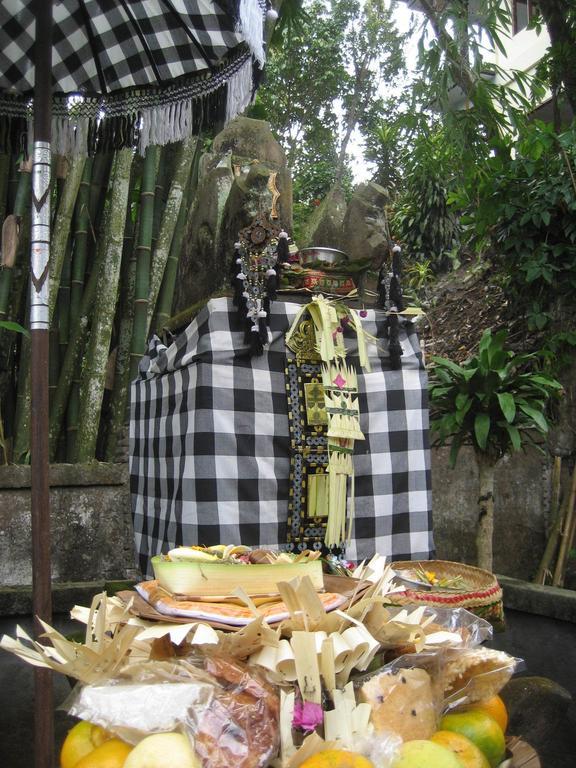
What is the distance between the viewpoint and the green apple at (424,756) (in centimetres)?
109

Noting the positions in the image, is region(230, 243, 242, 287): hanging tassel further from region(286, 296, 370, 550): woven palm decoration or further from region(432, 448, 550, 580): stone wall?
region(432, 448, 550, 580): stone wall

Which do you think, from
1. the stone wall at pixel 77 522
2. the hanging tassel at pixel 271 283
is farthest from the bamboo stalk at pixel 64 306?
the hanging tassel at pixel 271 283

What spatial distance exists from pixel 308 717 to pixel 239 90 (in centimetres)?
192

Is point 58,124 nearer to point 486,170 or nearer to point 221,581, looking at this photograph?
point 221,581

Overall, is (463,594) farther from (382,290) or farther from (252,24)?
(252,24)

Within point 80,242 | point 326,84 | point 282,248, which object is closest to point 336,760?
point 282,248

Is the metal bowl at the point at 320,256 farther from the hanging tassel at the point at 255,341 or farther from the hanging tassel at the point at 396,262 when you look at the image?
the hanging tassel at the point at 255,341

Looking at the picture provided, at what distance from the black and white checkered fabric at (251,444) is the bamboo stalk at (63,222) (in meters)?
1.21

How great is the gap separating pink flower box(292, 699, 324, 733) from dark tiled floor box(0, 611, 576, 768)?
38.8 inches

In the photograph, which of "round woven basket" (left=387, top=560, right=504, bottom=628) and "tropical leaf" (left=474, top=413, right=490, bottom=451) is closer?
"round woven basket" (left=387, top=560, right=504, bottom=628)

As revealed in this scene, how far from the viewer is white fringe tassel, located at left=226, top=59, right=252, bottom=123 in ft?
7.53

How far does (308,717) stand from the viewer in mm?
1141

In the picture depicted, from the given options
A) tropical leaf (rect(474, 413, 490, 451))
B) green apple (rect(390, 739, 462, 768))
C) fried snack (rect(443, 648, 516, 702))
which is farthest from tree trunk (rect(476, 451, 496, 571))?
green apple (rect(390, 739, 462, 768))

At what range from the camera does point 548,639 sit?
3.58 m
